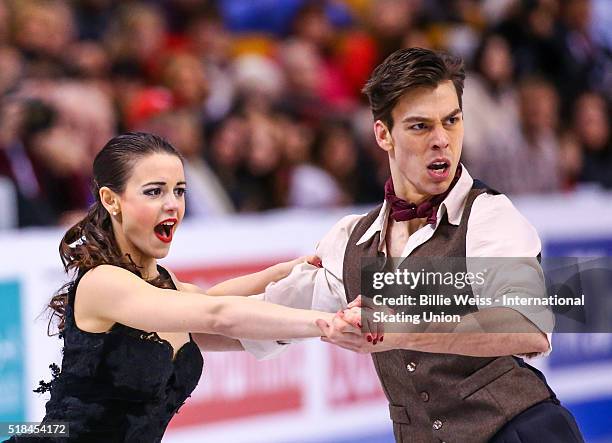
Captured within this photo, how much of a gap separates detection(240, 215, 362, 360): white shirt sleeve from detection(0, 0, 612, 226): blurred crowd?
2508 millimetres

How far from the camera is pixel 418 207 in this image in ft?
11.2

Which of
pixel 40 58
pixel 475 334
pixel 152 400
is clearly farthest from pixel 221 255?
pixel 475 334

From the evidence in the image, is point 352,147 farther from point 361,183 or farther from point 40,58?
point 40,58

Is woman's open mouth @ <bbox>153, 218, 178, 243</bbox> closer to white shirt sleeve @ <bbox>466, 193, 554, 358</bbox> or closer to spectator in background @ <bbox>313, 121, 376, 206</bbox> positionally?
white shirt sleeve @ <bbox>466, 193, 554, 358</bbox>

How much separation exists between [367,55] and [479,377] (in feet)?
17.8

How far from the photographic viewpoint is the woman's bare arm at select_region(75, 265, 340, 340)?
322cm

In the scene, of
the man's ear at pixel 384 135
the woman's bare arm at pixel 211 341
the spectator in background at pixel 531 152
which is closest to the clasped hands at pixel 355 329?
the man's ear at pixel 384 135

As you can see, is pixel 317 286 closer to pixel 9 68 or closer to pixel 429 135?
pixel 429 135

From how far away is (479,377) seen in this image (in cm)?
324

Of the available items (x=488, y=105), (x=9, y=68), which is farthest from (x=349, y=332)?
(x=488, y=105)

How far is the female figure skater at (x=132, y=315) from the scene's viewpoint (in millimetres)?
3248

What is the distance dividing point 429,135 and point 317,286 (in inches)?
27.3

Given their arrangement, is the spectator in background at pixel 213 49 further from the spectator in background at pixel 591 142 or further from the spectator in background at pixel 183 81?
the spectator in background at pixel 591 142

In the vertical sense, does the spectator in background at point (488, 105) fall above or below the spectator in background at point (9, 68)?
above
